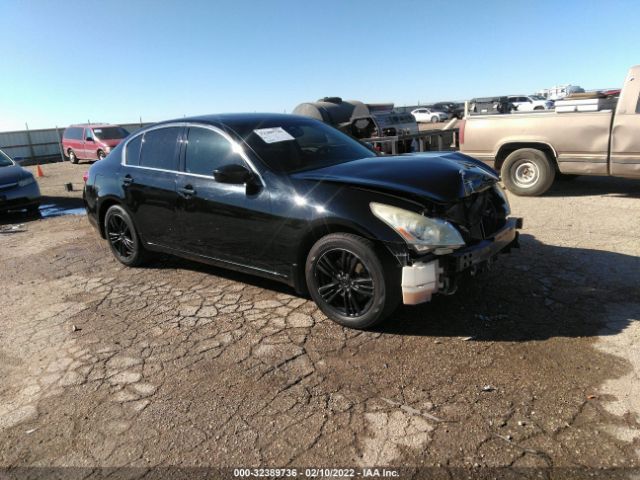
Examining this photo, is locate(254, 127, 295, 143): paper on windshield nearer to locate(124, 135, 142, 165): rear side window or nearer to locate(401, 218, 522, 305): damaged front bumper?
locate(124, 135, 142, 165): rear side window

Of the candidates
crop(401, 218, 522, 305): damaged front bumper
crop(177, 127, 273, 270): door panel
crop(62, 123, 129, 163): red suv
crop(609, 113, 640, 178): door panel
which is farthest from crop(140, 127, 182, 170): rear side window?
crop(62, 123, 129, 163): red suv

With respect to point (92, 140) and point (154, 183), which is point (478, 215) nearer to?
point (154, 183)

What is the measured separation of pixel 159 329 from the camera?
4023 mm

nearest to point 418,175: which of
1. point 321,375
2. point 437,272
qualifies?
point 437,272

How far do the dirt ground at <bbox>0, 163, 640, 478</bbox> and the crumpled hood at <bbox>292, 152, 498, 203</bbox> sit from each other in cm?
102

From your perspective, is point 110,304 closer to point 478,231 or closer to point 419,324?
point 419,324

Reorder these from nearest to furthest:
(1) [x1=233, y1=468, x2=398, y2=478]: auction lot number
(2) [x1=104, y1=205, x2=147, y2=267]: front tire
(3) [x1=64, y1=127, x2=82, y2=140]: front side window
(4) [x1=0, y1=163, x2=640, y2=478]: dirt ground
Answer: (1) [x1=233, y1=468, x2=398, y2=478]: auction lot number, (4) [x1=0, y1=163, x2=640, y2=478]: dirt ground, (2) [x1=104, y1=205, x2=147, y2=267]: front tire, (3) [x1=64, y1=127, x2=82, y2=140]: front side window

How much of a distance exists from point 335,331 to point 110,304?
229 centimetres

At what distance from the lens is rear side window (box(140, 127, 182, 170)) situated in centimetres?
488

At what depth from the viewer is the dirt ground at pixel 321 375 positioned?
8.25 ft

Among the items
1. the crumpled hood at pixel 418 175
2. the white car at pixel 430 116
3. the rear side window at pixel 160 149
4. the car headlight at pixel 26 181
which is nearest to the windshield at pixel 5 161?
the car headlight at pixel 26 181

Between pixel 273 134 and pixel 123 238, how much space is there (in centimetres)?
243

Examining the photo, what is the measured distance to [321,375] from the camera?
3.20 metres

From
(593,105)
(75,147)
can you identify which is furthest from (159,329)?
(75,147)
